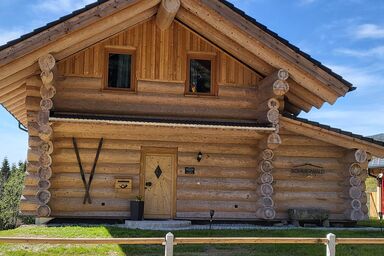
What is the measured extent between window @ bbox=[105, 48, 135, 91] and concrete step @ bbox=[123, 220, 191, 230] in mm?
4246

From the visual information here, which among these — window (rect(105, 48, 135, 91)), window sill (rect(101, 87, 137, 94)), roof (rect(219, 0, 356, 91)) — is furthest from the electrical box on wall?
roof (rect(219, 0, 356, 91))

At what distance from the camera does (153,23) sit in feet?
52.4

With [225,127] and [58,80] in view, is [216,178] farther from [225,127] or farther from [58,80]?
[58,80]

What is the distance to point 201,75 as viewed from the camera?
1641cm

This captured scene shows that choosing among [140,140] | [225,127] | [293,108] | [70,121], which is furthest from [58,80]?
[293,108]

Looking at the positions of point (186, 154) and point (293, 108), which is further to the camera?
point (293, 108)

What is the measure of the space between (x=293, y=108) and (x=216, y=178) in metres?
3.81

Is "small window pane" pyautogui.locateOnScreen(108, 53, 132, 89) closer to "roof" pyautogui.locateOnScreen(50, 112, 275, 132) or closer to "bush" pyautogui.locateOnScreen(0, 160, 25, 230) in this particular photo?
"roof" pyautogui.locateOnScreen(50, 112, 275, 132)

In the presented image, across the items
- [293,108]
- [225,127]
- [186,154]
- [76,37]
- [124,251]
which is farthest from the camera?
[293,108]

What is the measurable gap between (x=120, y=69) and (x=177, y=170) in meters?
3.75

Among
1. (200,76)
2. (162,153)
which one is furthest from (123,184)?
(200,76)

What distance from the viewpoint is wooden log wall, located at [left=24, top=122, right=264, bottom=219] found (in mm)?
15219

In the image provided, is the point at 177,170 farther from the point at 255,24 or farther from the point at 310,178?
the point at 255,24

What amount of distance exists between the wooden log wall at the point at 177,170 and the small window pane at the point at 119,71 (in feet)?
5.22
